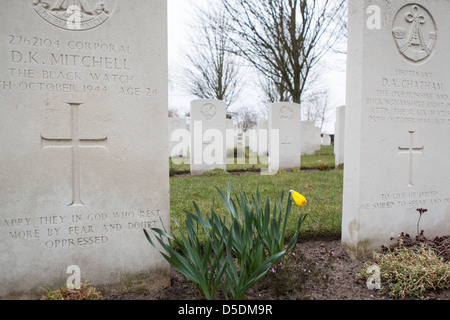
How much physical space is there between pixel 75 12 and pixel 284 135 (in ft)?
28.4

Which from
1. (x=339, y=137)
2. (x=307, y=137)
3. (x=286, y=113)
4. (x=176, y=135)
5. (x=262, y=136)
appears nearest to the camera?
(x=286, y=113)

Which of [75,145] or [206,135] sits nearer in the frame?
[75,145]

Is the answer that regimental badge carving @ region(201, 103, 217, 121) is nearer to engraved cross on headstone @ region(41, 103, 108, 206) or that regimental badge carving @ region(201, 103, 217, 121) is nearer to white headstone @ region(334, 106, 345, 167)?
white headstone @ region(334, 106, 345, 167)

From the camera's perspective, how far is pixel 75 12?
214cm

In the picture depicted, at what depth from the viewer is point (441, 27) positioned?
3.14 m

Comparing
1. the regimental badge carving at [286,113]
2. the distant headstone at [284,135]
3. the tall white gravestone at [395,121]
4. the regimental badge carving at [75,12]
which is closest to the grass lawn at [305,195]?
the tall white gravestone at [395,121]

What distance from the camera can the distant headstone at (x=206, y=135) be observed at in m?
9.49

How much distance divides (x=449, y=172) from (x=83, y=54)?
3.78 metres

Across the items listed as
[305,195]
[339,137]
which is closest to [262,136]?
[339,137]

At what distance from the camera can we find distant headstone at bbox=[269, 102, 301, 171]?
10.1 meters

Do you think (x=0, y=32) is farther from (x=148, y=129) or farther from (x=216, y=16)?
(x=216, y=16)

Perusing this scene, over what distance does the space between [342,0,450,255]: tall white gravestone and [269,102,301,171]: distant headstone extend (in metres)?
6.92

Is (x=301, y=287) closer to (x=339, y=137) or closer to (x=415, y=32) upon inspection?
(x=415, y=32)
